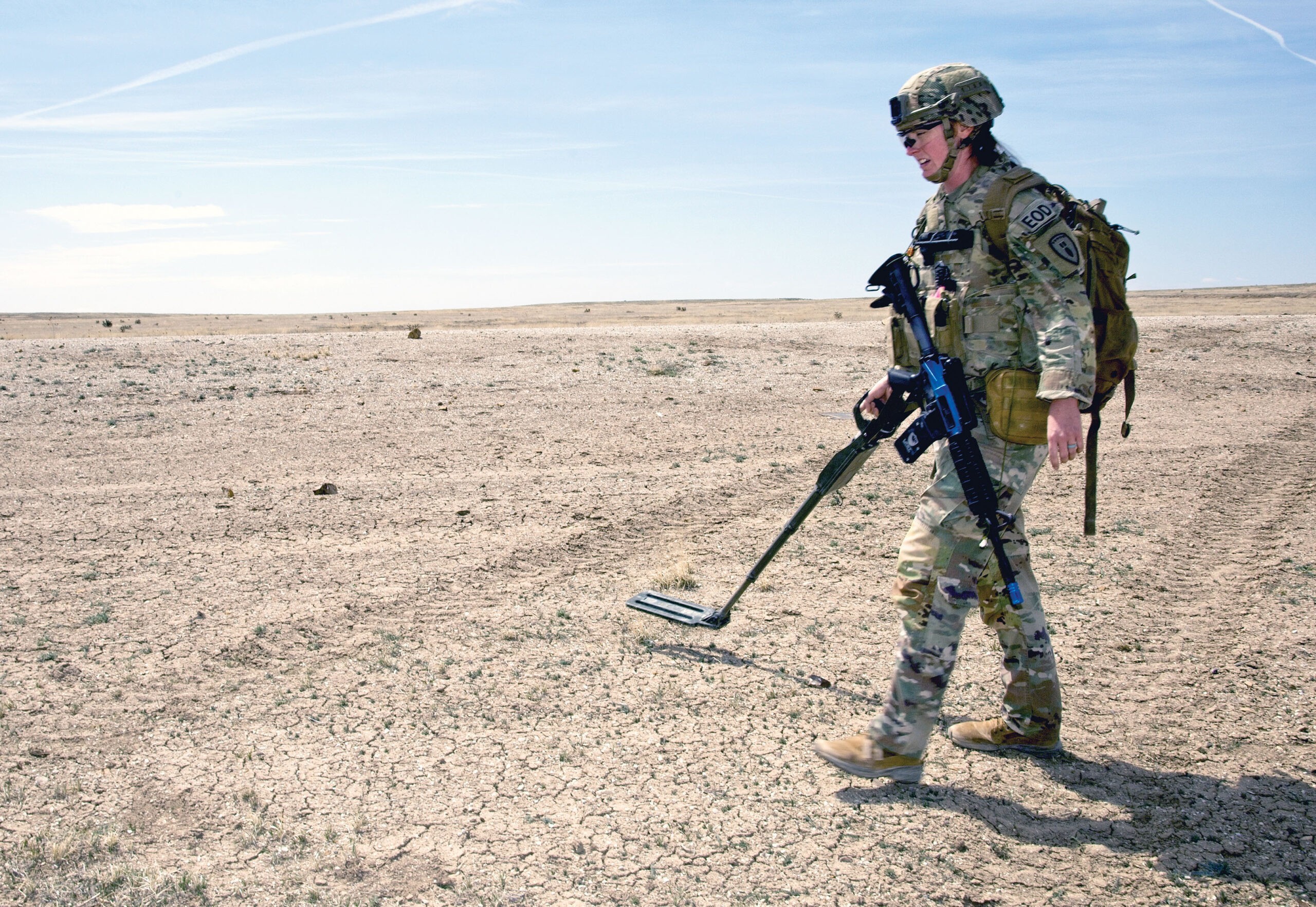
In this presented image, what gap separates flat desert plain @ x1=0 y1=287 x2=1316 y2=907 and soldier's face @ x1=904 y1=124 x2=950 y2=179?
78.2 inches

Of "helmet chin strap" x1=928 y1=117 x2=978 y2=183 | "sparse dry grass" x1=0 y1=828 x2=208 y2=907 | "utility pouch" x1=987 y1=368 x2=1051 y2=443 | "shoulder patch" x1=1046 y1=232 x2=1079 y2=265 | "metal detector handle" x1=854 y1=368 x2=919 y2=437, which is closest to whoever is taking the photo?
"sparse dry grass" x1=0 y1=828 x2=208 y2=907

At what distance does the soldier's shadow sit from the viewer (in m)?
2.89

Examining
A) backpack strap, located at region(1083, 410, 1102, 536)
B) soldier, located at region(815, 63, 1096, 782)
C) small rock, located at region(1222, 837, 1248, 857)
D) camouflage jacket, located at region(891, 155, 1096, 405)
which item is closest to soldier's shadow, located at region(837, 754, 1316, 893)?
small rock, located at region(1222, 837, 1248, 857)

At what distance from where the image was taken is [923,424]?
333cm

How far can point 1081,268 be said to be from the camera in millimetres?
3018

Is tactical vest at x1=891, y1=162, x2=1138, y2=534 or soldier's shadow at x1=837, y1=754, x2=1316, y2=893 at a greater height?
tactical vest at x1=891, y1=162, x2=1138, y2=534

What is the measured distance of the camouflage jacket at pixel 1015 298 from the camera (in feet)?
9.86

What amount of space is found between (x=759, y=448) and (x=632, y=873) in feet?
20.8

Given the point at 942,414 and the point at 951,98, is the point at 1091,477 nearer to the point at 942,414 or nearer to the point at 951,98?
the point at 942,414

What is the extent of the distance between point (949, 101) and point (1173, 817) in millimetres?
2304

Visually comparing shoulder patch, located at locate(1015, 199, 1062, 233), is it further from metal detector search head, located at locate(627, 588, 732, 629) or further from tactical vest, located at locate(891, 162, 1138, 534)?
metal detector search head, located at locate(627, 588, 732, 629)

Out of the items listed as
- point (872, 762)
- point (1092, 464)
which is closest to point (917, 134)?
point (1092, 464)

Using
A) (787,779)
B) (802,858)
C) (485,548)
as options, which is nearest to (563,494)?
(485,548)

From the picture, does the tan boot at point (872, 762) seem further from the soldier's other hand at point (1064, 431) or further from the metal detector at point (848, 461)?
the soldier's other hand at point (1064, 431)
